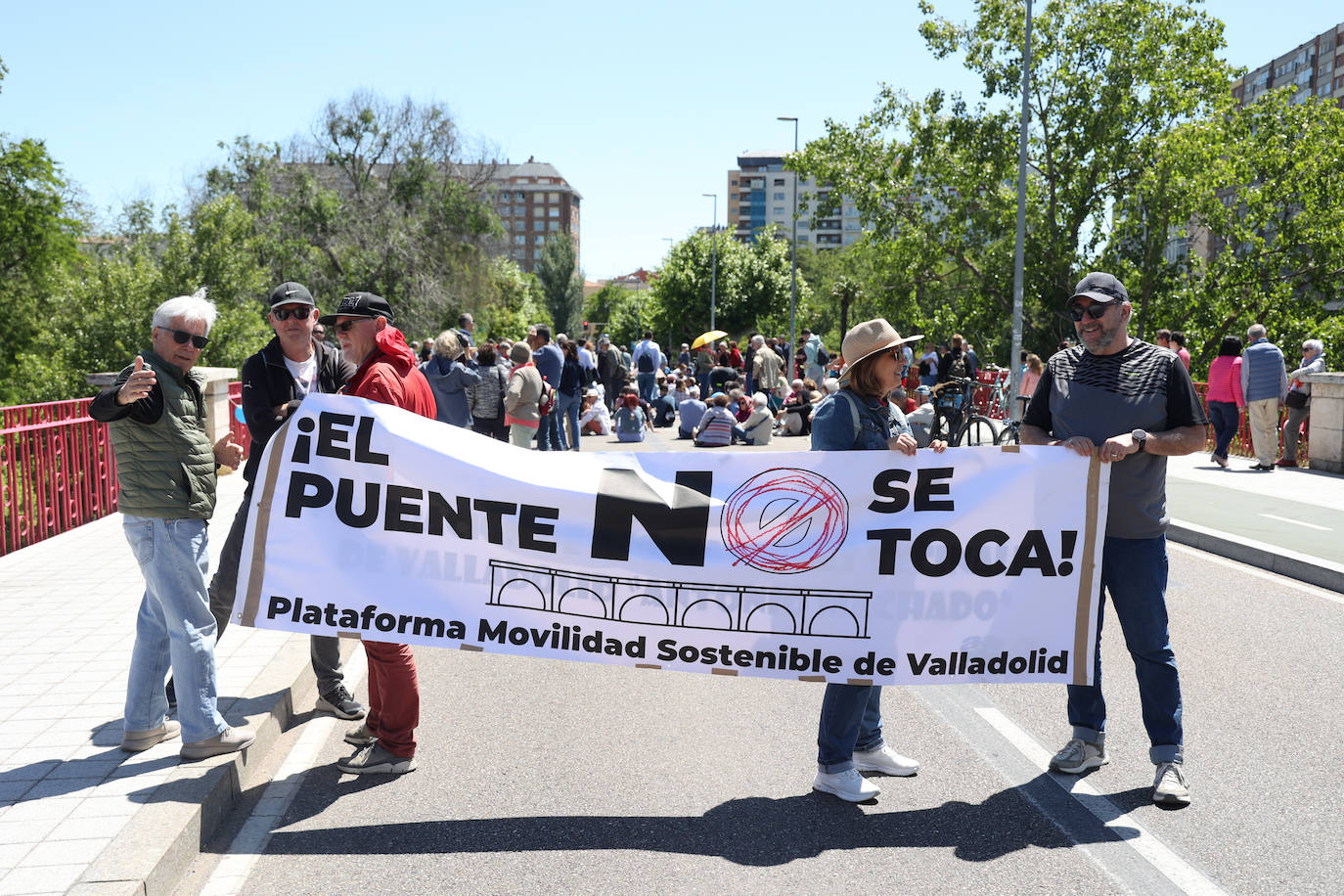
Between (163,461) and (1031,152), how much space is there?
3918cm

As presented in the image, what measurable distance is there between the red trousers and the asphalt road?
177 mm

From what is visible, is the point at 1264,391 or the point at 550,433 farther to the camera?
the point at 550,433

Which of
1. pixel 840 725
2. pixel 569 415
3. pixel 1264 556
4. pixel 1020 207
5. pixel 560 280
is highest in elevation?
pixel 560 280

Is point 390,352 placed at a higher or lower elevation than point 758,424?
higher

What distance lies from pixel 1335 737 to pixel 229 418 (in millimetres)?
14396

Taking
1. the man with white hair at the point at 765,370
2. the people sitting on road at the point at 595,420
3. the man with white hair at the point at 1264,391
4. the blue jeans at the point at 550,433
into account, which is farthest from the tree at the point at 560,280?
the man with white hair at the point at 1264,391

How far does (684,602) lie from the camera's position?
4758 mm

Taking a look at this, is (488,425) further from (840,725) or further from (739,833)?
(739,833)

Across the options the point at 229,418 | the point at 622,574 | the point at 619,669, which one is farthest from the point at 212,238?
the point at 622,574

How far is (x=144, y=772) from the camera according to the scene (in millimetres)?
4566

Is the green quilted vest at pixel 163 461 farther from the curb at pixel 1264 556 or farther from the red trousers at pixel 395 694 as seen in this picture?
the curb at pixel 1264 556

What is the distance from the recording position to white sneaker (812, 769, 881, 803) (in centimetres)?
458

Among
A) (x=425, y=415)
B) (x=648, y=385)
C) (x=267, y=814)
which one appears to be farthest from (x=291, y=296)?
(x=648, y=385)

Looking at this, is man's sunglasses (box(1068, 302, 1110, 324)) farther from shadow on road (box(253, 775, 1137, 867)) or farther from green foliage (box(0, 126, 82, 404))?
green foliage (box(0, 126, 82, 404))
